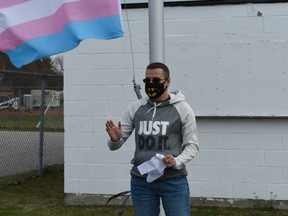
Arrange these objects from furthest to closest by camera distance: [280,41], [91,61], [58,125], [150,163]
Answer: [58,125] < [91,61] < [280,41] < [150,163]

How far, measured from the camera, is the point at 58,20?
4.96 meters

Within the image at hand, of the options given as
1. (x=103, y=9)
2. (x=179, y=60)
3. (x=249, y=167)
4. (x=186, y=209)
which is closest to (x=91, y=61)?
(x=179, y=60)

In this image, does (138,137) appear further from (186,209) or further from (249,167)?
(249,167)

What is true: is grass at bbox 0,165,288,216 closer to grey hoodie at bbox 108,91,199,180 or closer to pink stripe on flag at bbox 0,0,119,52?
grey hoodie at bbox 108,91,199,180

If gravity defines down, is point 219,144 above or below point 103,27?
below

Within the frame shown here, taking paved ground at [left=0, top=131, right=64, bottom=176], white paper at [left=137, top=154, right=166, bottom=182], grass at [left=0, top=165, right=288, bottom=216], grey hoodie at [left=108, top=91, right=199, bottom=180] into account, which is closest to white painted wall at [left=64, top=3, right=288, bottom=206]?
grass at [left=0, top=165, right=288, bottom=216]

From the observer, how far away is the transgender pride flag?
15.9ft

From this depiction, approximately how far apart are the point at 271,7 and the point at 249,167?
2.12m

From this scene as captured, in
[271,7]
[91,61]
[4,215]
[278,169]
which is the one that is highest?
[271,7]

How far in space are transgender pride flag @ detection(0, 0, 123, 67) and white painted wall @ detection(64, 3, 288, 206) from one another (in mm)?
2856

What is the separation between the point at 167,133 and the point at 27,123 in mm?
6683

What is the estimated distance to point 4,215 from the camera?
24.7 ft

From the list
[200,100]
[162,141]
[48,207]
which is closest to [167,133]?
[162,141]

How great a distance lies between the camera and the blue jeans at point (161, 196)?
4.73 m
